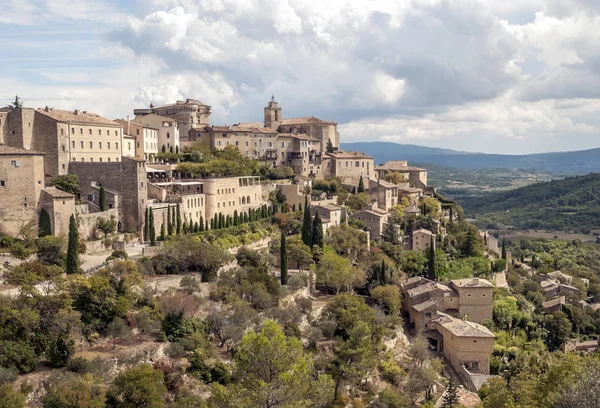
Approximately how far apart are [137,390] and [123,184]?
2364cm

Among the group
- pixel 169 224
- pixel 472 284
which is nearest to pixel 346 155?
pixel 472 284

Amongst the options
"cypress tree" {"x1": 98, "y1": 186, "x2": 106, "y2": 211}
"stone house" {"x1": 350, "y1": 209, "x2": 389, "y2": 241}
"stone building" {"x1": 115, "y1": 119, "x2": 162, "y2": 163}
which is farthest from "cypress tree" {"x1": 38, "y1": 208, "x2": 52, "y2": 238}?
"stone house" {"x1": 350, "y1": 209, "x2": 389, "y2": 241}

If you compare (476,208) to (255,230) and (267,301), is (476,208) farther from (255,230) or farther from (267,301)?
(267,301)

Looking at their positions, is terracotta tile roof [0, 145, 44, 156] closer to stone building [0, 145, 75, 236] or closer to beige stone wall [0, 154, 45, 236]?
stone building [0, 145, 75, 236]

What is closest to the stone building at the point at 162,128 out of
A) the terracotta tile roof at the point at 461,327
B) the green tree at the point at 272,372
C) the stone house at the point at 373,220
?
the stone house at the point at 373,220

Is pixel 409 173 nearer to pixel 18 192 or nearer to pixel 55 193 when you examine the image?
pixel 55 193

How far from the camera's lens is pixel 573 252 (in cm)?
11131

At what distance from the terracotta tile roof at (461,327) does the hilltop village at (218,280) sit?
0.17m

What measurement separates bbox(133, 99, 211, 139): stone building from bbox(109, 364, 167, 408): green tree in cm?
4828

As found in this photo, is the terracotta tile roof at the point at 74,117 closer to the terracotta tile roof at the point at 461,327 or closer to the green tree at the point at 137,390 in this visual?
the green tree at the point at 137,390

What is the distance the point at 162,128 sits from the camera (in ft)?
208

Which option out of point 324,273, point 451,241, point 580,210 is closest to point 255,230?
point 324,273

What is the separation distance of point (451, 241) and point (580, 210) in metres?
120

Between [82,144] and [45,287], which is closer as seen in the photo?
[45,287]
